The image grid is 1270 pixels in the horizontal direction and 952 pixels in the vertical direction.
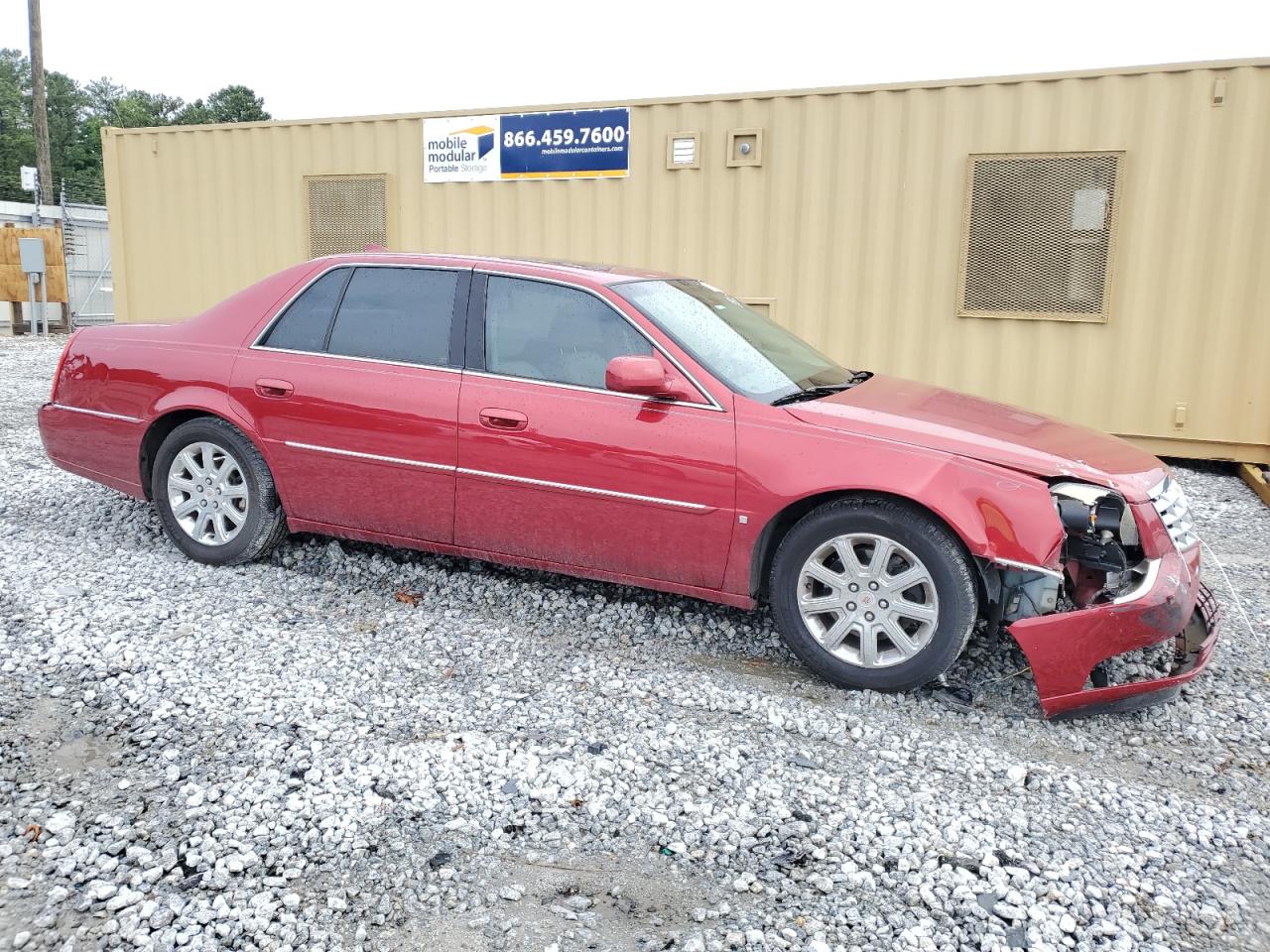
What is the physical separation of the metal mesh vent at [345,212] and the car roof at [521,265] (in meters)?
5.82

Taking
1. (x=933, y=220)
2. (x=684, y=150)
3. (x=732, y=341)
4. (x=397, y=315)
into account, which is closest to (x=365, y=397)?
(x=397, y=315)

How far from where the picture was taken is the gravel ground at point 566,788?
2602 millimetres

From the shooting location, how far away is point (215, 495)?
5199mm

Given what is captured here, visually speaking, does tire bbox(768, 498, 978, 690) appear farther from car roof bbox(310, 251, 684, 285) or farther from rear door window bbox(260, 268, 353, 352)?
rear door window bbox(260, 268, 353, 352)

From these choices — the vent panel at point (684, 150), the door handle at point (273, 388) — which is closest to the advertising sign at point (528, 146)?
the vent panel at point (684, 150)

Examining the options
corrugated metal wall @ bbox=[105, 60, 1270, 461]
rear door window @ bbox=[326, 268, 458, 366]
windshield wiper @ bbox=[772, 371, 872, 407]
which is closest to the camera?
windshield wiper @ bbox=[772, 371, 872, 407]

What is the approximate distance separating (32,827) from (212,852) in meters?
0.56

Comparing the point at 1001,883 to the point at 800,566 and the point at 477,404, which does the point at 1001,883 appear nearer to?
the point at 800,566

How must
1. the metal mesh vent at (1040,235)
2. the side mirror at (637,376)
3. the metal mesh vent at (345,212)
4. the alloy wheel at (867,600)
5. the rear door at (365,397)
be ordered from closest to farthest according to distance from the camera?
the alloy wheel at (867,600), the side mirror at (637,376), the rear door at (365,397), the metal mesh vent at (1040,235), the metal mesh vent at (345,212)

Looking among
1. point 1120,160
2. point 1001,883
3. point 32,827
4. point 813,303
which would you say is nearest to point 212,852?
point 32,827

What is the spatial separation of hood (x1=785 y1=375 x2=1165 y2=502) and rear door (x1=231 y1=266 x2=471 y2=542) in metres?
1.65

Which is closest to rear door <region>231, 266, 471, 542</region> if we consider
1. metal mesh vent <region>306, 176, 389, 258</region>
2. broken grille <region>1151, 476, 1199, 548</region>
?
broken grille <region>1151, 476, 1199, 548</region>

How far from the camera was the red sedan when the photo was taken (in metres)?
3.75

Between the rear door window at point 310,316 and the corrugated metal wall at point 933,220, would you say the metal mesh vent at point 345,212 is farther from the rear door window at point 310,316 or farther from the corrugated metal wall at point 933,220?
the rear door window at point 310,316
